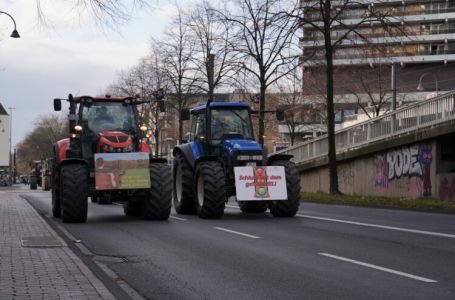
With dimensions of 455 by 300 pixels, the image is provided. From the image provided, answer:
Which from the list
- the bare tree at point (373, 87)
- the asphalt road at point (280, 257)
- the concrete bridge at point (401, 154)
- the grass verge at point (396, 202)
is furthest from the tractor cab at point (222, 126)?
the bare tree at point (373, 87)

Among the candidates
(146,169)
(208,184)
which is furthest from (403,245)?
(146,169)

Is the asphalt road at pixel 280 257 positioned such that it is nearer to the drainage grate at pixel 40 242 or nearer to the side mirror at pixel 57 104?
the drainage grate at pixel 40 242

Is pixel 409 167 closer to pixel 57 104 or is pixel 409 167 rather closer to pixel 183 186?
pixel 183 186

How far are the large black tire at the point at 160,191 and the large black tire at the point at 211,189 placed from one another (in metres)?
0.86

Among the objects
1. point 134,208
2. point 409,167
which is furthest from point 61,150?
point 409,167

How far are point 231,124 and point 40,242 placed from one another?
768 cm

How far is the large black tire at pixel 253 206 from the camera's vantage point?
19641 millimetres

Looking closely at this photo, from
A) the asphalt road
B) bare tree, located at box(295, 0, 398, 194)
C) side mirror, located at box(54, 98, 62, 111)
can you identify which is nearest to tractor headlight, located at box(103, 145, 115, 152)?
side mirror, located at box(54, 98, 62, 111)

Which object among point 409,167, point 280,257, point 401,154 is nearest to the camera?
point 280,257

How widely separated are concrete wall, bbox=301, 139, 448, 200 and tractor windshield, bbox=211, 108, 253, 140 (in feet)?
31.4

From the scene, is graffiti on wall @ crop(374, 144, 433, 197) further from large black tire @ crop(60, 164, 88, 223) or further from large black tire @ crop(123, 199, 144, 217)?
large black tire @ crop(60, 164, 88, 223)

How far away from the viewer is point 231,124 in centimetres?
1844

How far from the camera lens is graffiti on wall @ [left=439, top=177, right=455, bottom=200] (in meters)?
24.1

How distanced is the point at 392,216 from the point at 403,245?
23.9 feet
